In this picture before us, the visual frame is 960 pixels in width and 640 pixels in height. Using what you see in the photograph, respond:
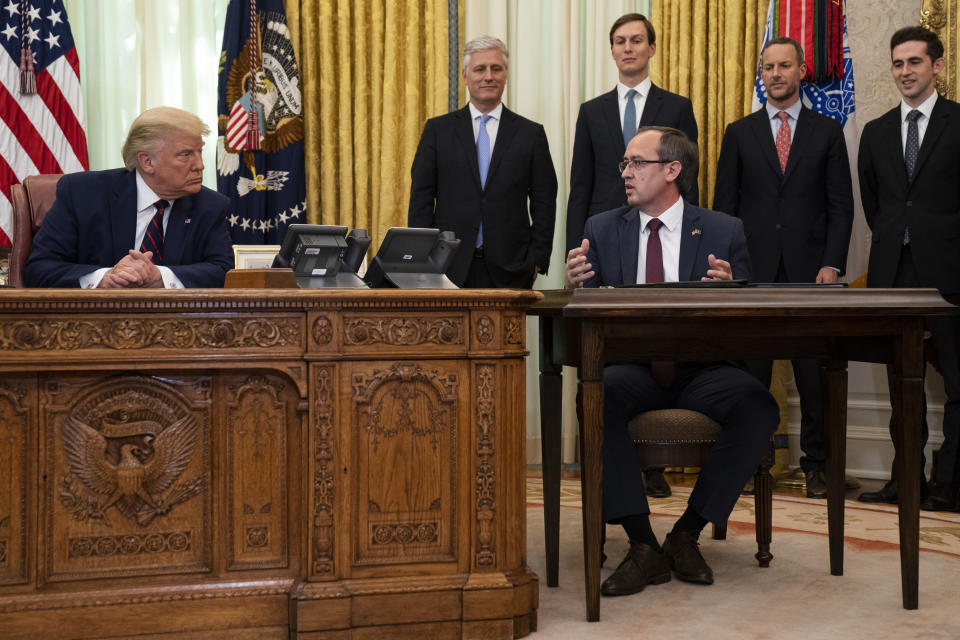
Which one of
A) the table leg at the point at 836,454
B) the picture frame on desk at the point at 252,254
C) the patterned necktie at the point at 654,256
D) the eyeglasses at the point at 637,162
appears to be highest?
the eyeglasses at the point at 637,162

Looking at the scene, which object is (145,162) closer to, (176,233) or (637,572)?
(176,233)

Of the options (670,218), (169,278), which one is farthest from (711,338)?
(169,278)

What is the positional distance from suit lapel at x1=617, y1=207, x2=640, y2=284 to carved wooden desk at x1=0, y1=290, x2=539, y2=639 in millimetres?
833

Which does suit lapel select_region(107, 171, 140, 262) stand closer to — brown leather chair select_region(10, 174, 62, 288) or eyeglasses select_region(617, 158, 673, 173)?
brown leather chair select_region(10, 174, 62, 288)

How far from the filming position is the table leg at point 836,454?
3.09 metres

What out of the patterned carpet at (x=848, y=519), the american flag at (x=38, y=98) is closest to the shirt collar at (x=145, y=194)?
the american flag at (x=38, y=98)

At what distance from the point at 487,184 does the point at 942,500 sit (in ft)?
7.73

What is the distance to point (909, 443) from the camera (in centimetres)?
272

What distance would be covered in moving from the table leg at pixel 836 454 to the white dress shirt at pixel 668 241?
581 millimetres

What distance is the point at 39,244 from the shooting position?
299 cm

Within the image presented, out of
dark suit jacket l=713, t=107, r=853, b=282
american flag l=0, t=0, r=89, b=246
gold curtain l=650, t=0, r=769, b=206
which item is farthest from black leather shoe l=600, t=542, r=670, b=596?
american flag l=0, t=0, r=89, b=246

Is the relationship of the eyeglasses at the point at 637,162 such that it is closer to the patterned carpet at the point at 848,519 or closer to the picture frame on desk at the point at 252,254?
the patterned carpet at the point at 848,519

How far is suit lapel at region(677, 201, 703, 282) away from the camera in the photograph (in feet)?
10.5

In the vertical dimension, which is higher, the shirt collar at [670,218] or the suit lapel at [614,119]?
the suit lapel at [614,119]
